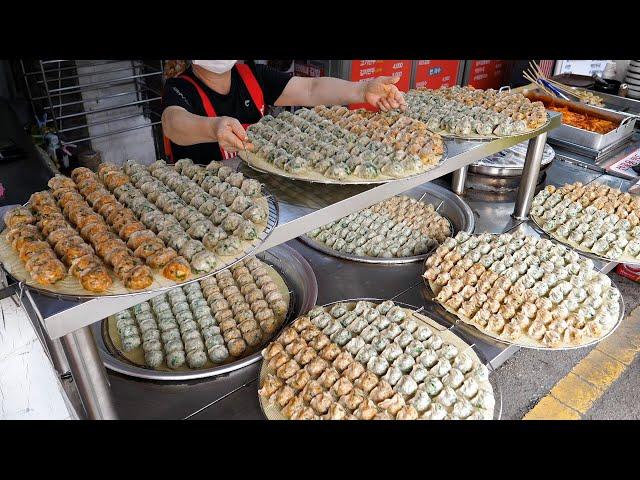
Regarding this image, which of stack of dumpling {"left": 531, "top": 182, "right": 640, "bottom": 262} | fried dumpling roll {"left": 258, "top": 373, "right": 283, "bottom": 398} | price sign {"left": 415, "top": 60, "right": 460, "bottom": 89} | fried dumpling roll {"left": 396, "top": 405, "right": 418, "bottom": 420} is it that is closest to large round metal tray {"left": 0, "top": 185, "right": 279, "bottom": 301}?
fried dumpling roll {"left": 258, "top": 373, "right": 283, "bottom": 398}

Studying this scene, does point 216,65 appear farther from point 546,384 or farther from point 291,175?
point 546,384

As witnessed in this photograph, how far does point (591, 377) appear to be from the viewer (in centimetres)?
336

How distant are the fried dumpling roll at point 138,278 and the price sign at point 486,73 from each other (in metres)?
8.29

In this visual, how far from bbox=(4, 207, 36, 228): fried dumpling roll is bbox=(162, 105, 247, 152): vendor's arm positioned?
79cm

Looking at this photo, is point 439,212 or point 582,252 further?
point 439,212

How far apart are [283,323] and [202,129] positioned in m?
1.04

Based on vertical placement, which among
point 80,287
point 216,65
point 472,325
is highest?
point 216,65

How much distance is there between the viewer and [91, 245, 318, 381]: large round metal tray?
203 centimetres

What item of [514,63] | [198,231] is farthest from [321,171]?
[514,63]

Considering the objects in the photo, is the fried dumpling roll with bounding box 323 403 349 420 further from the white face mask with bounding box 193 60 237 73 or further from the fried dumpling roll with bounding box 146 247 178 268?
the white face mask with bounding box 193 60 237 73

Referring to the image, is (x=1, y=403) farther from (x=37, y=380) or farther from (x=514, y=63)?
(x=514, y=63)

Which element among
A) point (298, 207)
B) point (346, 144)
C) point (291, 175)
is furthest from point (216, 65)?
point (298, 207)

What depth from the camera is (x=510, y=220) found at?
343cm

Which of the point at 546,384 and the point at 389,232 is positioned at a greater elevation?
the point at 389,232
